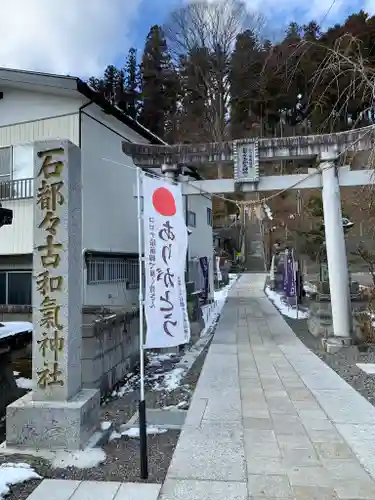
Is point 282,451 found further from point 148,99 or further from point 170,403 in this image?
point 148,99

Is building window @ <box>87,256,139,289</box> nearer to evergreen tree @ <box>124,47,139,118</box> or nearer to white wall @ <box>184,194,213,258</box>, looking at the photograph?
white wall @ <box>184,194,213,258</box>

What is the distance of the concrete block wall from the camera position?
21.2 ft

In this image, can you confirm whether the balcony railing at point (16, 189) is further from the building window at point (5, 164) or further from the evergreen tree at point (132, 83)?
the evergreen tree at point (132, 83)

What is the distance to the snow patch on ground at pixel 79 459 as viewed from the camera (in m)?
3.78

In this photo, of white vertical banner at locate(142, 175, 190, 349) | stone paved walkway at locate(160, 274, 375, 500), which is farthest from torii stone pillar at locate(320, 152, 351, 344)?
white vertical banner at locate(142, 175, 190, 349)

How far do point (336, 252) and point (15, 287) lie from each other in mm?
8710

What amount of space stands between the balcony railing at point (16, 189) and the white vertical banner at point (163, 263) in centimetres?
789

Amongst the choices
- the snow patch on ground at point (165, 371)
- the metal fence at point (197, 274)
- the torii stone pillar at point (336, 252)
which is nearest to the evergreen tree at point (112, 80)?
the metal fence at point (197, 274)

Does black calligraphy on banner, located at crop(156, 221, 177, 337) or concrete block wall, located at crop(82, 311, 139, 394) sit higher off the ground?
black calligraphy on banner, located at crop(156, 221, 177, 337)

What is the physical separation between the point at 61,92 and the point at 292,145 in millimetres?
6300

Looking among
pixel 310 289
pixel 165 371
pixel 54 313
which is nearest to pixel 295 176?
pixel 165 371

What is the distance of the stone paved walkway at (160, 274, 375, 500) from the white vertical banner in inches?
46.5

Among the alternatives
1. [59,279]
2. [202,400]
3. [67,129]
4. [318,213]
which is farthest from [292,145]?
[318,213]

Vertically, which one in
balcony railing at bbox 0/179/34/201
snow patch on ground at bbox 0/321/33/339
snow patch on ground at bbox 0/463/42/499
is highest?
balcony railing at bbox 0/179/34/201
